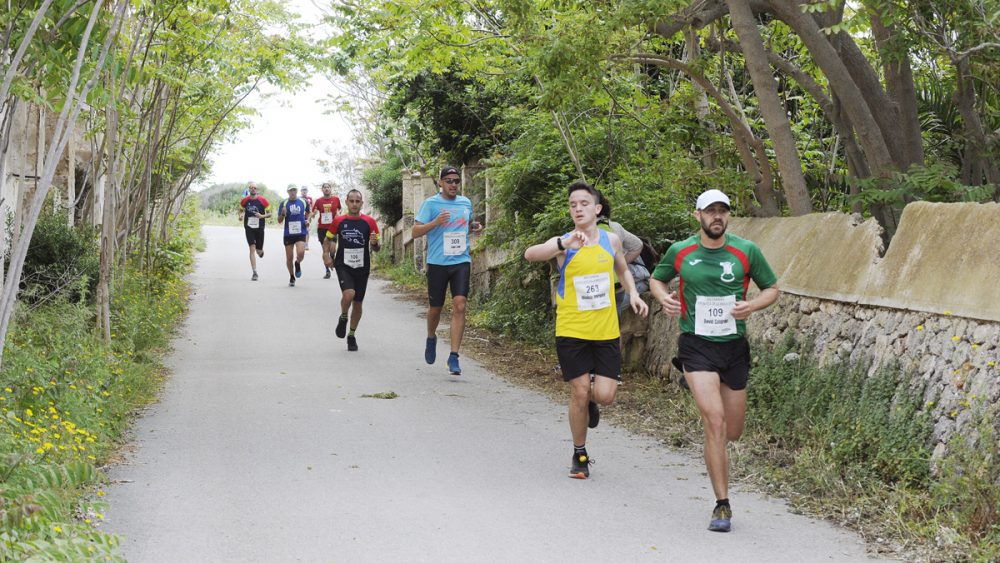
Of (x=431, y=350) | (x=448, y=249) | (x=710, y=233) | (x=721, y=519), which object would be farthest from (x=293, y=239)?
(x=721, y=519)

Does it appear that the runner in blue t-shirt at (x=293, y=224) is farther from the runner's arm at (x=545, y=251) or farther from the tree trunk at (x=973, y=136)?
the runner's arm at (x=545, y=251)

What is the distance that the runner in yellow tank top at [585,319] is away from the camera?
24.9 feet

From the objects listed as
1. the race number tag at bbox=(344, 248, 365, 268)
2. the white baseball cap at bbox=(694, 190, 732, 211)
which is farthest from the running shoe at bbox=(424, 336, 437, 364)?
the white baseball cap at bbox=(694, 190, 732, 211)

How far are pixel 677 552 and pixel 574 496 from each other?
1250 mm

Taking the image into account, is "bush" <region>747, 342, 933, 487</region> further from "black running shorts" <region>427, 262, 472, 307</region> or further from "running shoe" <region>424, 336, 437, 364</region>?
"running shoe" <region>424, 336, 437, 364</region>

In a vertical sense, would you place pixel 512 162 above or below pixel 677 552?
above

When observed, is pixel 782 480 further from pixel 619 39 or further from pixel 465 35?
pixel 465 35

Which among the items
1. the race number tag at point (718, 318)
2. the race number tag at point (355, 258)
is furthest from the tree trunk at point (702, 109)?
the race number tag at point (718, 318)

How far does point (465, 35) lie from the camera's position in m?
13.7

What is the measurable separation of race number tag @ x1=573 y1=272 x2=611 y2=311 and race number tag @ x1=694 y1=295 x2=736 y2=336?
3.65ft

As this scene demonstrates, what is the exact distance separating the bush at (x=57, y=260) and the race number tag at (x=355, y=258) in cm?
288

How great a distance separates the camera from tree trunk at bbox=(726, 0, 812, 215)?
10.3 metres

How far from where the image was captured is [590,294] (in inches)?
300

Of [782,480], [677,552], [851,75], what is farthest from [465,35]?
[677,552]
